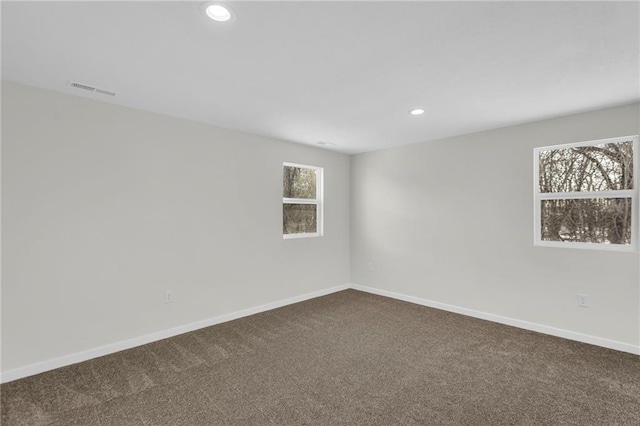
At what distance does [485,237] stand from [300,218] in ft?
8.21

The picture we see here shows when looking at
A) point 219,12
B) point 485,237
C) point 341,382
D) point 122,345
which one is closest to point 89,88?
point 219,12

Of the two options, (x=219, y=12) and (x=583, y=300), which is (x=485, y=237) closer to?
(x=583, y=300)

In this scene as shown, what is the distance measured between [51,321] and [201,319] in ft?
4.31

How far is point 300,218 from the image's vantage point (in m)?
4.63

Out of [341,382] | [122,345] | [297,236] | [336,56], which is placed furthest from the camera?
[297,236]

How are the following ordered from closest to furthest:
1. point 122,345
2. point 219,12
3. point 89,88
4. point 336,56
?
point 219,12 → point 336,56 → point 89,88 → point 122,345

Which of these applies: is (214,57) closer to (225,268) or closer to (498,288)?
(225,268)

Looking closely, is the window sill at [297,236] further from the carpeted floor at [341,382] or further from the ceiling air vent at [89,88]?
the ceiling air vent at [89,88]

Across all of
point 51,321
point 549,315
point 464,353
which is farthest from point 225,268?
point 549,315

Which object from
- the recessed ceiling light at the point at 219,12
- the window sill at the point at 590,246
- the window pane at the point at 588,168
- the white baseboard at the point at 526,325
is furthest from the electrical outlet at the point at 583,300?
the recessed ceiling light at the point at 219,12

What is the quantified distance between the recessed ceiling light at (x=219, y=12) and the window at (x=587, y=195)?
339cm

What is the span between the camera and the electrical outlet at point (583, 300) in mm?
3037

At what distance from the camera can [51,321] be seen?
8.29 feet

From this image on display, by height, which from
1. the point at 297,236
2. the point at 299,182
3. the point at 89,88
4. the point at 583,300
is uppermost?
the point at 89,88
